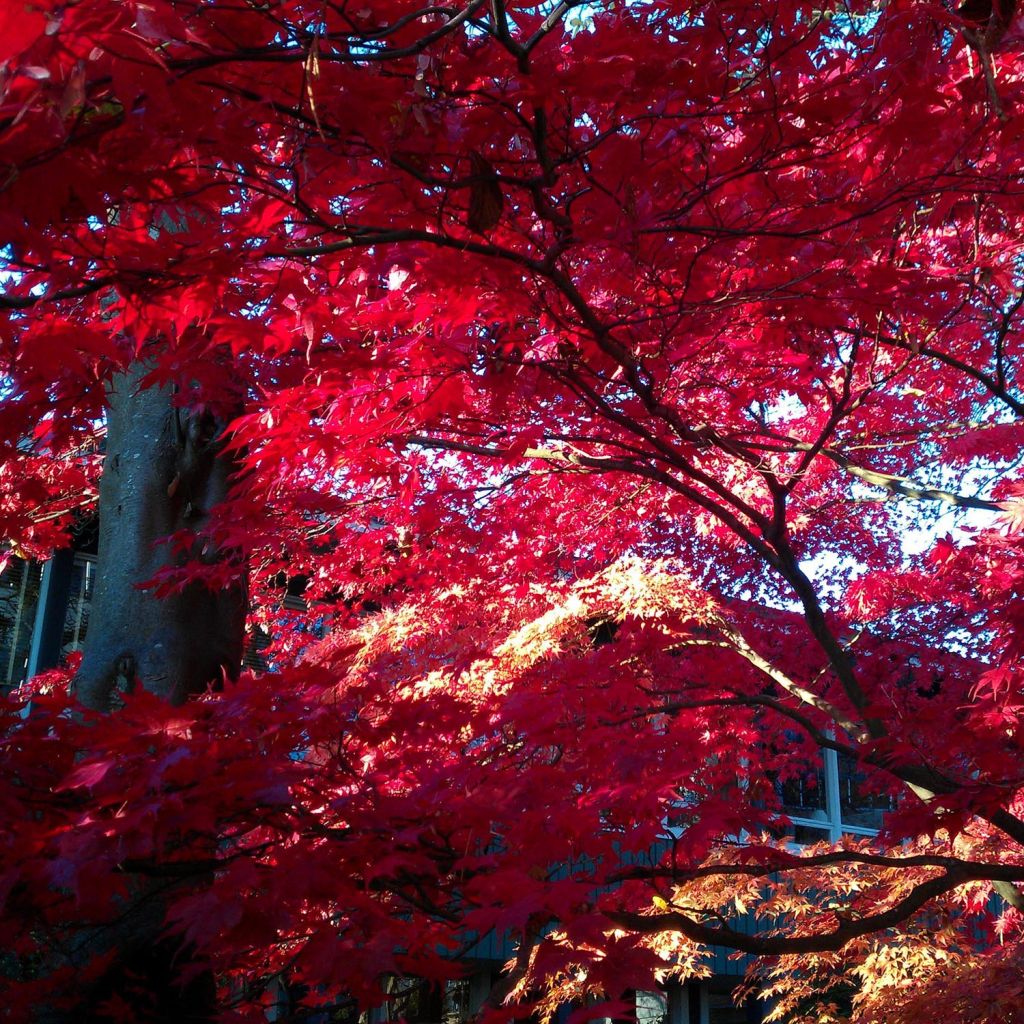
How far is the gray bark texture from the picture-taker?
482 centimetres

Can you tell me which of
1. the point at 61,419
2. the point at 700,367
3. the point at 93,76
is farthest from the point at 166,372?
the point at 700,367

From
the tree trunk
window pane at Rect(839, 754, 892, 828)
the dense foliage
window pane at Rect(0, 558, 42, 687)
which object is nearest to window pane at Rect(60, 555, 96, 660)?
window pane at Rect(0, 558, 42, 687)

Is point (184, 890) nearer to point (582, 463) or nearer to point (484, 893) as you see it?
point (484, 893)

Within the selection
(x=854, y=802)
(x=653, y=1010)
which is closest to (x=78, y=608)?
(x=653, y=1010)

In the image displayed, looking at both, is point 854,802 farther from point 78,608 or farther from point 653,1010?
point 78,608

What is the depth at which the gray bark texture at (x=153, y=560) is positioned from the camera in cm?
482

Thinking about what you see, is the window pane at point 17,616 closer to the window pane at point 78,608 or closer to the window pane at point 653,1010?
the window pane at point 78,608

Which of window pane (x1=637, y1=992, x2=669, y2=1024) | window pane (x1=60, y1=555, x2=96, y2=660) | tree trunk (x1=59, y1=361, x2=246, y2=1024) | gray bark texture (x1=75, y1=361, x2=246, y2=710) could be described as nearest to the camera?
tree trunk (x1=59, y1=361, x2=246, y2=1024)

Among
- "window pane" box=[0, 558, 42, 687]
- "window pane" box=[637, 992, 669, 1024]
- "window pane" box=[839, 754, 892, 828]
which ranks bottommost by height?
"window pane" box=[637, 992, 669, 1024]

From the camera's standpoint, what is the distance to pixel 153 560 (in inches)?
199

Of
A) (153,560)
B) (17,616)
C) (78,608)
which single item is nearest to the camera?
(153,560)

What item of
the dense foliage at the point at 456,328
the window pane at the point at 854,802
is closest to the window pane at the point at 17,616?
the dense foliage at the point at 456,328

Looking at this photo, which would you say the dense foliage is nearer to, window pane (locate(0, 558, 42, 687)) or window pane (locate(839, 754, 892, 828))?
window pane (locate(0, 558, 42, 687))

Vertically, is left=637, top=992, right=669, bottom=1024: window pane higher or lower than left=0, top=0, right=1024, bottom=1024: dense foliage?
lower
